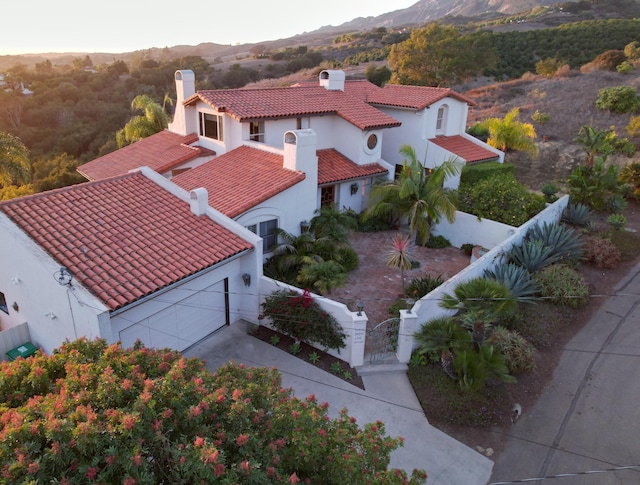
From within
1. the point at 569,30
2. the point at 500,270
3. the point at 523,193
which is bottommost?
the point at 500,270

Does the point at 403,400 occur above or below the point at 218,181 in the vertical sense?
below

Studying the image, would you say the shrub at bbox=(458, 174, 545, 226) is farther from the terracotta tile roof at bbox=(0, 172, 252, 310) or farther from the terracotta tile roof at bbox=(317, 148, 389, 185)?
the terracotta tile roof at bbox=(0, 172, 252, 310)

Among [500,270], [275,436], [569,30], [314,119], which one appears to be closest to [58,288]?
[275,436]

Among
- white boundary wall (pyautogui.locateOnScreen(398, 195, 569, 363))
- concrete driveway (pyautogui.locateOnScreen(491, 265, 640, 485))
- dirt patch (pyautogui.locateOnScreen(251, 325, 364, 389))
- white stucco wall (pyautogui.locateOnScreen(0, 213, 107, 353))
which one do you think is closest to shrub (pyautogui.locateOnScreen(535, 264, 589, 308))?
concrete driveway (pyautogui.locateOnScreen(491, 265, 640, 485))

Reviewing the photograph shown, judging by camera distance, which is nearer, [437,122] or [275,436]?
[275,436]

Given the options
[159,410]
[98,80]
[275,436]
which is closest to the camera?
[159,410]

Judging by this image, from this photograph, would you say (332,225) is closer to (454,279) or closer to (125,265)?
(454,279)

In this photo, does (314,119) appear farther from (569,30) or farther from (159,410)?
(569,30)
